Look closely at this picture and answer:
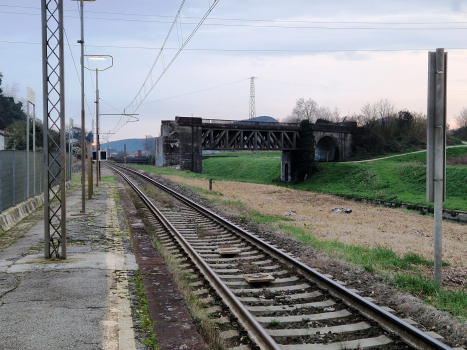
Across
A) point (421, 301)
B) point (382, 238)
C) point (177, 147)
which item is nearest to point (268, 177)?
point (177, 147)

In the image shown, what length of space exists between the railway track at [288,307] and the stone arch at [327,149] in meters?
60.9

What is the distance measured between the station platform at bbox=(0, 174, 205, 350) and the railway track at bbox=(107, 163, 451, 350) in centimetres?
71

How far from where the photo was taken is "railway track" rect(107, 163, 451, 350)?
5426 millimetres

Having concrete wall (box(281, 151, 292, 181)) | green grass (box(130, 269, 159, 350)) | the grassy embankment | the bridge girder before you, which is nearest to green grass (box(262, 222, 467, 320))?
the grassy embankment

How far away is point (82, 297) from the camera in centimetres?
697

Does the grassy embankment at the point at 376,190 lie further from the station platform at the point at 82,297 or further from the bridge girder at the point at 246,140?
the bridge girder at the point at 246,140

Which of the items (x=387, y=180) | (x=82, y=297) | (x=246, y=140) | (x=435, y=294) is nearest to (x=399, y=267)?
(x=435, y=294)

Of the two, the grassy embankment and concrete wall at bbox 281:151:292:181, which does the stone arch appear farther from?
the grassy embankment

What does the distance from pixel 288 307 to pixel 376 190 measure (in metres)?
39.2

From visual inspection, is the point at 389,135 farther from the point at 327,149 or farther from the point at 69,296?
the point at 69,296

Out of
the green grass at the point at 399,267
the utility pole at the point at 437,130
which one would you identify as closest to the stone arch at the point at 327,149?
the green grass at the point at 399,267

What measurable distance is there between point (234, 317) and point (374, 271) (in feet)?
12.4

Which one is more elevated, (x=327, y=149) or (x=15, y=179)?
(x=327, y=149)

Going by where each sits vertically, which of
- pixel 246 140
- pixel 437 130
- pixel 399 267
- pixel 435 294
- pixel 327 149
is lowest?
pixel 399 267
